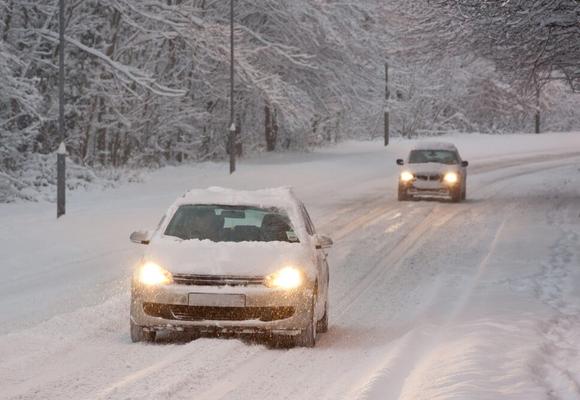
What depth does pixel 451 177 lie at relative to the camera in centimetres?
3167

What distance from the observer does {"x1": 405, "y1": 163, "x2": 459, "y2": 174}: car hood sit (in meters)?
31.9

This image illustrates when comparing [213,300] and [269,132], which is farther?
[269,132]

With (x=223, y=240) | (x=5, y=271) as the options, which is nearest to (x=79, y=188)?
(x=5, y=271)

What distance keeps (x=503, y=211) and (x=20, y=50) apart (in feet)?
47.6

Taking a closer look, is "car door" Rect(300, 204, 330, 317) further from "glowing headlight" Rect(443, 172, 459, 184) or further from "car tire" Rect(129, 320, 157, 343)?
"glowing headlight" Rect(443, 172, 459, 184)

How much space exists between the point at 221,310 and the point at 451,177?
2204cm

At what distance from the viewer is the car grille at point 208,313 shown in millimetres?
10281

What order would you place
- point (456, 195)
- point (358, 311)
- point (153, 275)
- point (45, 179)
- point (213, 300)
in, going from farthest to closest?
point (45, 179), point (456, 195), point (358, 311), point (153, 275), point (213, 300)

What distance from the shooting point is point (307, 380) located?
29.2 ft

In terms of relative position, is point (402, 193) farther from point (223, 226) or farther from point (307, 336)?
point (307, 336)

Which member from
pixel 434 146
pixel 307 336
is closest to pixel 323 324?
pixel 307 336

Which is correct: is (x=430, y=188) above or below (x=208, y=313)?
above

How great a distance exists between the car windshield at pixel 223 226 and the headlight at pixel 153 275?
826mm

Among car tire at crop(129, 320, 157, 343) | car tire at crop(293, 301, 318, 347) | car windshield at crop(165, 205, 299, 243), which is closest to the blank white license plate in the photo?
car tire at crop(129, 320, 157, 343)
